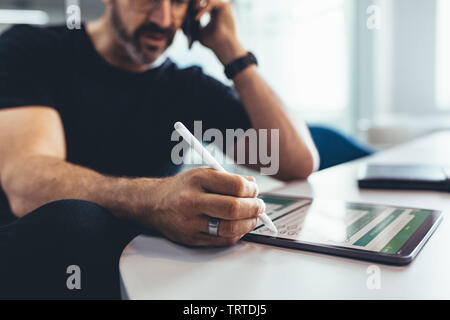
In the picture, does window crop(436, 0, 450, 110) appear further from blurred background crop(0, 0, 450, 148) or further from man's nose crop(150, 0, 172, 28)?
man's nose crop(150, 0, 172, 28)

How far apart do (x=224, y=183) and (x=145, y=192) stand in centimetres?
16

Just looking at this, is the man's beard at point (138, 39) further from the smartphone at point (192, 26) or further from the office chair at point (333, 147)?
the office chair at point (333, 147)

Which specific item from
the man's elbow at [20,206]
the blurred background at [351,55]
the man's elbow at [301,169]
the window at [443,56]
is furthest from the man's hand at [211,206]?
the window at [443,56]

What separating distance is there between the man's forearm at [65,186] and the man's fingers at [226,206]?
12cm

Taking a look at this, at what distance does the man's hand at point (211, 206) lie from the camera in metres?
0.50

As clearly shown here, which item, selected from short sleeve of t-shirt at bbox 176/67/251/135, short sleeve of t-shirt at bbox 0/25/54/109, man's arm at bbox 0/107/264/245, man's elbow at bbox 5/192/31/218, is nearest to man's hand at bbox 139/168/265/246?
man's arm at bbox 0/107/264/245

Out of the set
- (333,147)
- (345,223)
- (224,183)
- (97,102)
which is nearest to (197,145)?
(224,183)

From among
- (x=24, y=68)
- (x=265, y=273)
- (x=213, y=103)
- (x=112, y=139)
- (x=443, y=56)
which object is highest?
(x=443, y=56)

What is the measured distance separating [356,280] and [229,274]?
0.13 m

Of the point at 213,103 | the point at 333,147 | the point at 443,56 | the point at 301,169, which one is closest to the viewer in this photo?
the point at 301,169

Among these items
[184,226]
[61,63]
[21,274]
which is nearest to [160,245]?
[184,226]

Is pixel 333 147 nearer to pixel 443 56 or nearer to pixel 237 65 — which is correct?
pixel 237 65

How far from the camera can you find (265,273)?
438 mm

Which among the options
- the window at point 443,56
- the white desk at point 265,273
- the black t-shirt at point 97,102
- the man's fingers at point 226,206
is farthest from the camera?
the window at point 443,56
